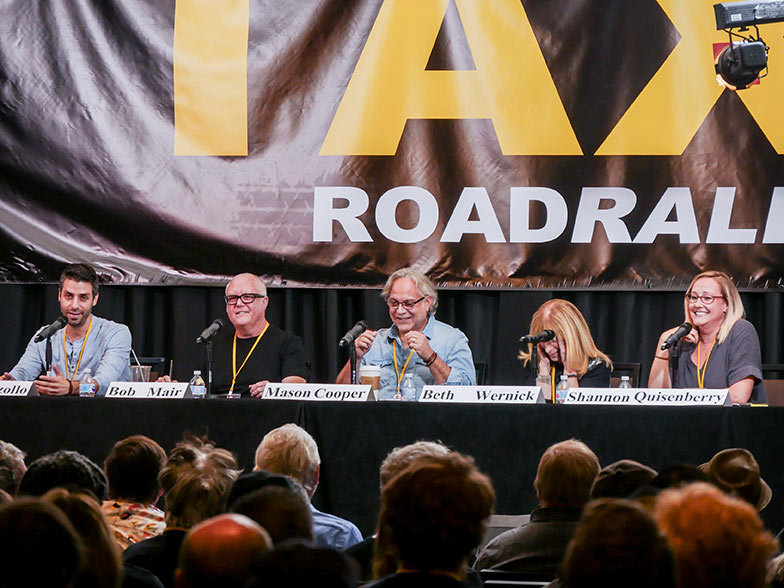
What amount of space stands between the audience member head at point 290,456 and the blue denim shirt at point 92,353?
1.73m

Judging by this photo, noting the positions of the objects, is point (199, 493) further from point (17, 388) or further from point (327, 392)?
point (17, 388)

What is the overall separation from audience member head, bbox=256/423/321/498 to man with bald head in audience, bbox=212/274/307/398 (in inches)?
64.6

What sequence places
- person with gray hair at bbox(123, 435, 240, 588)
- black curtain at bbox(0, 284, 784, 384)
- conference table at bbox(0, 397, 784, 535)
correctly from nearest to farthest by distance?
person with gray hair at bbox(123, 435, 240, 588)
conference table at bbox(0, 397, 784, 535)
black curtain at bbox(0, 284, 784, 384)

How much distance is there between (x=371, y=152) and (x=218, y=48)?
3.00ft

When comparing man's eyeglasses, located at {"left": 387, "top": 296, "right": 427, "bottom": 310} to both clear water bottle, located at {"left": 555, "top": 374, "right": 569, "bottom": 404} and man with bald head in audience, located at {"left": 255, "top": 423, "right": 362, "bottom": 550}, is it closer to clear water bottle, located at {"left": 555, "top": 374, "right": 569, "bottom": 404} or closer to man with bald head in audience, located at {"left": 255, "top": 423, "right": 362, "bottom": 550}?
clear water bottle, located at {"left": 555, "top": 374, "right": 569, "bottom": 404}

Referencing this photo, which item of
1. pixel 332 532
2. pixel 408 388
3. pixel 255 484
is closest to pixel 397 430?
pixel 408 388

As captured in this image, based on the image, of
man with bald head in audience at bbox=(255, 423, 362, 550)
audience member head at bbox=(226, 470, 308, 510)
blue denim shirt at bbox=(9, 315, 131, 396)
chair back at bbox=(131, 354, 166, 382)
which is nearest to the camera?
audience member head at bbox=(226, 470, 308, 510)

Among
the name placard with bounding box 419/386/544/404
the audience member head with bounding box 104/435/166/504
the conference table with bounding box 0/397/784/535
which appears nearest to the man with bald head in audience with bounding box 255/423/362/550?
the audience member head with bounding box 104/435/166/504

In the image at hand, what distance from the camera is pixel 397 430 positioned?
3617 millimetres

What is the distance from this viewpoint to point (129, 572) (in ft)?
→ 5.94

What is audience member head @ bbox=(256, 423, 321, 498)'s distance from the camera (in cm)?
274

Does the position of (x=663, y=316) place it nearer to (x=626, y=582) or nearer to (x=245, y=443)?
(x=245, y=443)

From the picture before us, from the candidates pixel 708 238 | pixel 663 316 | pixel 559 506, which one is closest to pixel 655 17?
pixel 708 238

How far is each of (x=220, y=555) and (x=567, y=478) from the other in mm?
1333
